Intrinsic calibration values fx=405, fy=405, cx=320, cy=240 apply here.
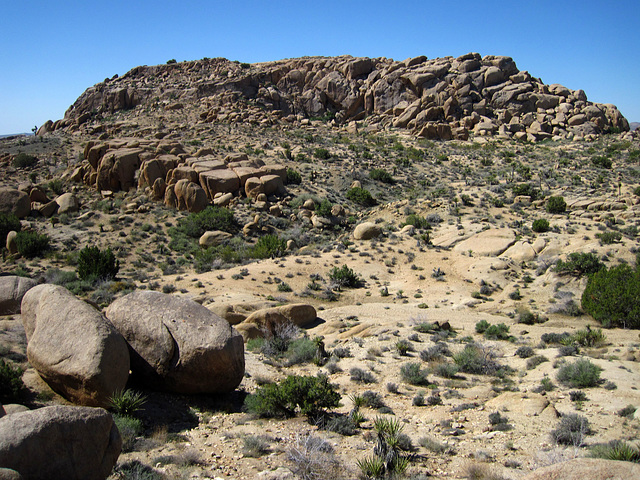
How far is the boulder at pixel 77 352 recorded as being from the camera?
670 centimetres

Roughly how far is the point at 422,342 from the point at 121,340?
879 cm

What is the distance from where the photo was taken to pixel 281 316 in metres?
13.8

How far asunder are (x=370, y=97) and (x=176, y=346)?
61322mm

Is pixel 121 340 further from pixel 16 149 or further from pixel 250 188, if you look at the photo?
pixel 16 149

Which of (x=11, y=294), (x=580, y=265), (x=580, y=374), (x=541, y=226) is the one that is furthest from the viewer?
(x=541, y=226)

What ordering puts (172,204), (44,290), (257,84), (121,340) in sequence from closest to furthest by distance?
(121,340) < (44,290) < (172,204) < (257,84)

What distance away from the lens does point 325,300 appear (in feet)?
60.6

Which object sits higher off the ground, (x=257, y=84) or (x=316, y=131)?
(x=257, y=84)

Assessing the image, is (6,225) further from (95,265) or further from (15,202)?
(95,265)

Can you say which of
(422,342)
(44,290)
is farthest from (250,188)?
(44,290)

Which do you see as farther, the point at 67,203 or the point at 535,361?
the point at 67,203

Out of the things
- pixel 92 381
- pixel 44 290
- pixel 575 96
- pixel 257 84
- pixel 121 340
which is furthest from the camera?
pixel 257 84

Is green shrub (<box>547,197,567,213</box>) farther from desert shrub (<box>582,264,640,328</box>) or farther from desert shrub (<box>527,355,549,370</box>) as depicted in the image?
desert shrub (<box>527,355,549,370</box>)

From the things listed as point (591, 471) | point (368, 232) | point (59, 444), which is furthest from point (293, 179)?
point (591, 471)
